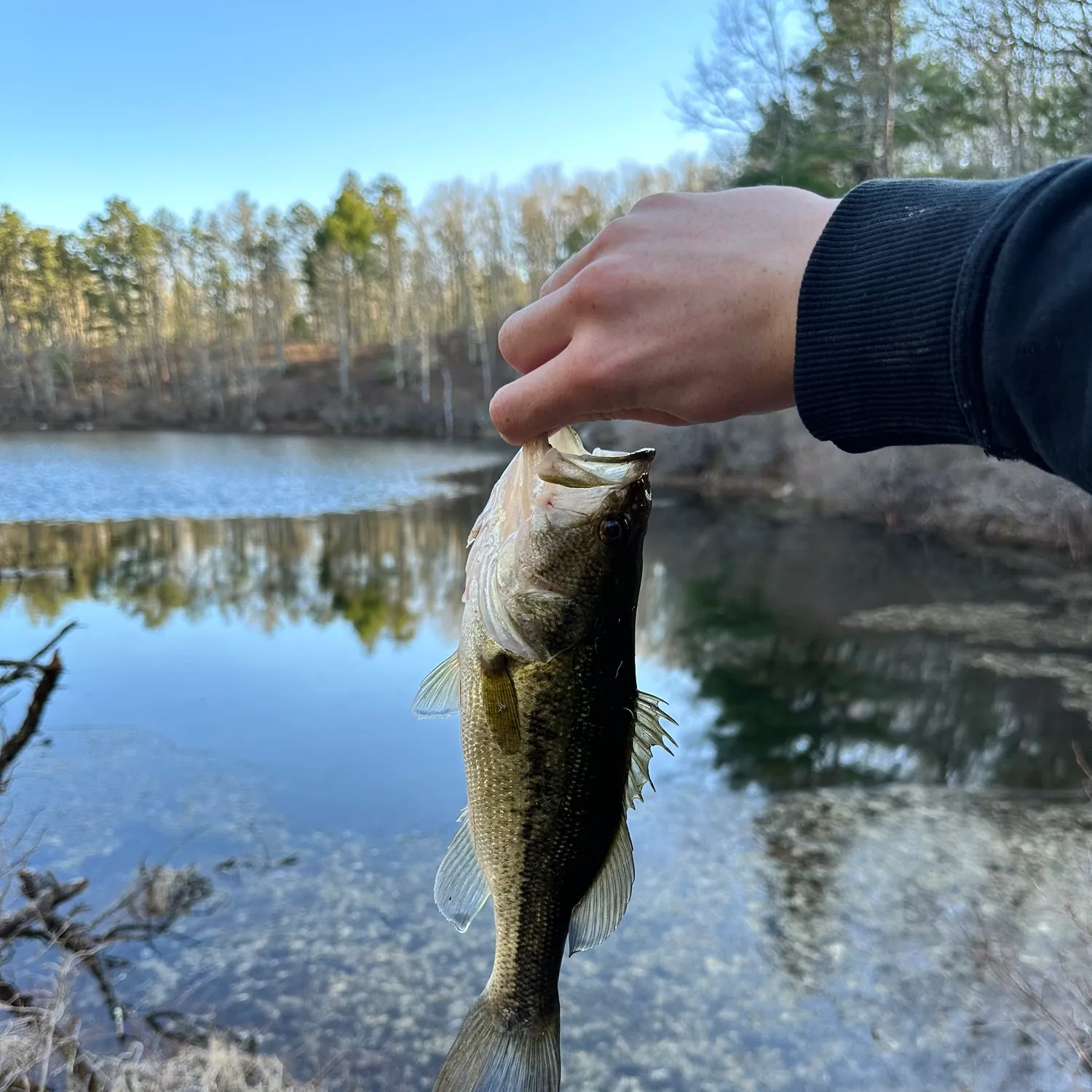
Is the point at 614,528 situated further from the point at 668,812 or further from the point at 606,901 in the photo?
the point at 668,812

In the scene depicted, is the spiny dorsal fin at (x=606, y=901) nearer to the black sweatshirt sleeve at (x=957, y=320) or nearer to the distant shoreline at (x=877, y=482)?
the black sweatshirt sleeve at (x=957, y=320)

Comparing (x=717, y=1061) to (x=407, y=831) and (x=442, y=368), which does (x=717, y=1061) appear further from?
(x=442, y=368)

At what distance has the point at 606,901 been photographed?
1930 mm

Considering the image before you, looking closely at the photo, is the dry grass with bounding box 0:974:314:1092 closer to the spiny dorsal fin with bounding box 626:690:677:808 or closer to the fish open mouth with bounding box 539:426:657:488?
the spiny dorsal fin with bounding box 626:690:677:808

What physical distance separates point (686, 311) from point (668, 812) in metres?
7.41

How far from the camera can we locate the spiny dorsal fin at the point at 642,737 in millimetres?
1867

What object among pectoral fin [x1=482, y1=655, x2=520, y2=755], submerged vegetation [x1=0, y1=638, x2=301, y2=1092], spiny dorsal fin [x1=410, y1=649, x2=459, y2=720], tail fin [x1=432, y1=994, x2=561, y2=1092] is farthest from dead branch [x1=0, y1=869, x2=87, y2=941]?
pectoral fin [x1=482, y1=655, x2=520, y2=755]

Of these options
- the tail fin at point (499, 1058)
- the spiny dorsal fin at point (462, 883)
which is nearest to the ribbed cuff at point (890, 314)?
the spiny dorsal fin at point (462, 883)

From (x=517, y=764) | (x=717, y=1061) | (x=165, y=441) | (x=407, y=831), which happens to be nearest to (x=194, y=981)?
(x=407, y=831)

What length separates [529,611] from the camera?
1.80m

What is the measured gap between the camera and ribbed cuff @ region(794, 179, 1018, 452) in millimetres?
1219

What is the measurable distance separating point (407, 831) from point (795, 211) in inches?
279

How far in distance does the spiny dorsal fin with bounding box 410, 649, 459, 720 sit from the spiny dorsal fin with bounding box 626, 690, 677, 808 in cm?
45

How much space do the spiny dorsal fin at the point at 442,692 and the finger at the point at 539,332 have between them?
0.79 m
